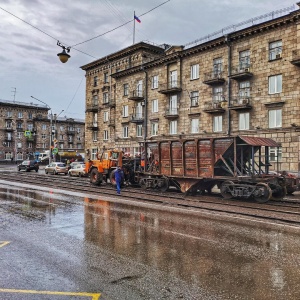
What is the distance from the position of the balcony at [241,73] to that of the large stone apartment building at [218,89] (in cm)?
9

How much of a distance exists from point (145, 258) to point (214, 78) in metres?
29.2

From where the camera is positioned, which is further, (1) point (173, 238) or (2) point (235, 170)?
(2) point (235, 170)

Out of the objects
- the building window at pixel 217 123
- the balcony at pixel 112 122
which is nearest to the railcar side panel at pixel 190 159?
the building window at pixel 217 123

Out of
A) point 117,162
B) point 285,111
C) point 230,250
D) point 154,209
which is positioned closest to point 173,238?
point 230,250

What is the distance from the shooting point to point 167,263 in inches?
241

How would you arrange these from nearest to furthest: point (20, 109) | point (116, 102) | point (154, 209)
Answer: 1. point (154, 209)
2. point (116, 102)
3. point (20, 109)

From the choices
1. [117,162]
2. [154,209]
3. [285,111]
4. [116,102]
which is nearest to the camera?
[154,209]

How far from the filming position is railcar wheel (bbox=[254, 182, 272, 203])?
14.9 meters

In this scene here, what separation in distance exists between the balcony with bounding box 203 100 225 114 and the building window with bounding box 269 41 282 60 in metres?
6.25

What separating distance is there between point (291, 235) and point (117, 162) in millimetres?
15650

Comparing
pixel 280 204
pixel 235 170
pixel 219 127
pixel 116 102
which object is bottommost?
pixel 280 204

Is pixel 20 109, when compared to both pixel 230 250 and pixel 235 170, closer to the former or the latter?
pixel 235 170

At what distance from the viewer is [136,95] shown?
43938mm

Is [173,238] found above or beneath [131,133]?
beneath
